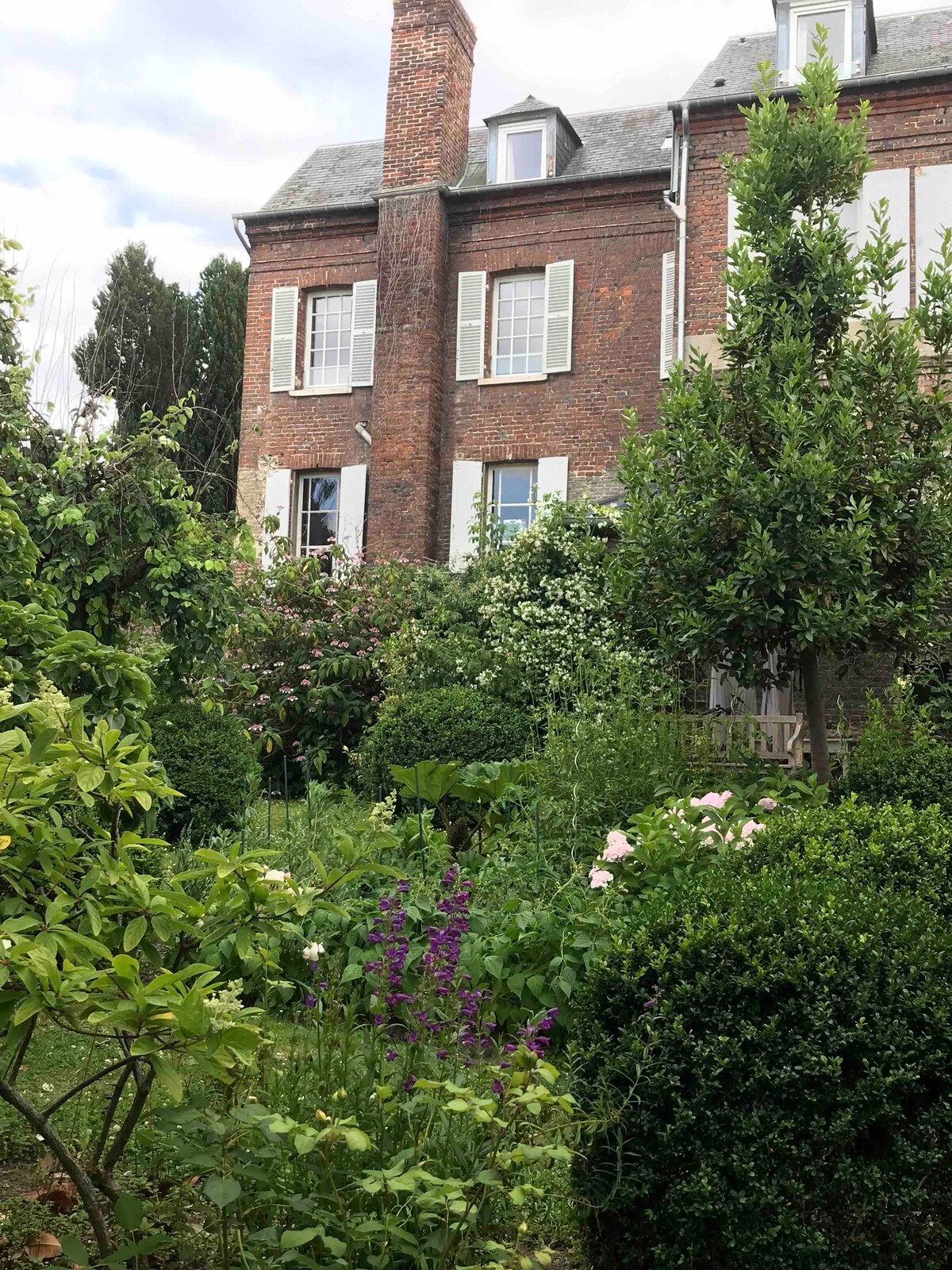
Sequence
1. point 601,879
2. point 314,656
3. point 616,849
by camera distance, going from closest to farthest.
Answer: point 601,879 → point 616,849 → point 314,656

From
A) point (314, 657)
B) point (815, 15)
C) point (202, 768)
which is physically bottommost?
point (202, 768)

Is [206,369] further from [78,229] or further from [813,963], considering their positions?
[813,963]

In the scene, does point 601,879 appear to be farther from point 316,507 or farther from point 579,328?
point 316,507

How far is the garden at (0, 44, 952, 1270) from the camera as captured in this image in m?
2.64

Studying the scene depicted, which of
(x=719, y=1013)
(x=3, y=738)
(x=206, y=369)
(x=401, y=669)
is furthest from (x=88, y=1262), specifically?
(x=206, y=369)

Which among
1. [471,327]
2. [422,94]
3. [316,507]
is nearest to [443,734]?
[316,507]

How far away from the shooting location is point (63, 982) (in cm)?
215

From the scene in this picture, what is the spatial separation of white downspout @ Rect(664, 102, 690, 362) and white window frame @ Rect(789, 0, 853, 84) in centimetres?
181

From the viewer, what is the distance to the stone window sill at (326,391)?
693 inches

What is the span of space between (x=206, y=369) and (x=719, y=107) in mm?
13250

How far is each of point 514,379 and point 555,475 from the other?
1.66 m

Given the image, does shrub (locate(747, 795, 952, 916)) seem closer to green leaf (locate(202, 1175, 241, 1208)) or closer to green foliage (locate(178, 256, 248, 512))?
green leaf (locate(202, 1175, 241, 1208))

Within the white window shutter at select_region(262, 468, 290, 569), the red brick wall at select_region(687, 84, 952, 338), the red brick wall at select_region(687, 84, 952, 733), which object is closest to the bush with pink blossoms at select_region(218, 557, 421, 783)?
Result: the white window shutter at select_region(262, 468, 290, 569)

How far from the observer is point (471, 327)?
17.1m
